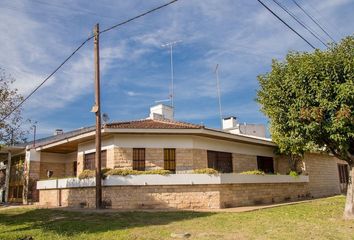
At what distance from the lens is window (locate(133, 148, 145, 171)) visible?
18.3 meters

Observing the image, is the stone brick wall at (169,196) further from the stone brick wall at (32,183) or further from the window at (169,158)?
the stone brick wall at (32,183)

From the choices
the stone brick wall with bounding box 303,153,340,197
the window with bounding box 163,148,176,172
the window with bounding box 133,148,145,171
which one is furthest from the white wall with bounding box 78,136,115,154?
the stone brick wall with bounding box 303,153,340,197

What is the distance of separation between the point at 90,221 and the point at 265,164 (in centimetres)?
1523

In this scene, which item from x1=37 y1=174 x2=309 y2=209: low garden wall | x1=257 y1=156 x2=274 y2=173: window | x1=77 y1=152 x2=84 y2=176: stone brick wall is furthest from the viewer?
x1=257 y1=156 x2=274 y2=173: window

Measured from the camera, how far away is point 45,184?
20875 millimetres

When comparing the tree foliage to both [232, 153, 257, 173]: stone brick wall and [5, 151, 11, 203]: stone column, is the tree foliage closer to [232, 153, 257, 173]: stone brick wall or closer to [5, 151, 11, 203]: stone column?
[232, 153, 257, 173]: stone brick wall

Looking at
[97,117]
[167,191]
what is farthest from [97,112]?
[167,191]

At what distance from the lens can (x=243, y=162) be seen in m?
22.3

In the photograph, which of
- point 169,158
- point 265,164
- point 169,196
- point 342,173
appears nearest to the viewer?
point 169,196

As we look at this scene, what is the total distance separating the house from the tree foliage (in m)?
5.12

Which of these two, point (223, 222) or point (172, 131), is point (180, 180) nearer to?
point (172, 131)

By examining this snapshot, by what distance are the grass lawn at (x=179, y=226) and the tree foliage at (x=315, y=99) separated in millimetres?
2835

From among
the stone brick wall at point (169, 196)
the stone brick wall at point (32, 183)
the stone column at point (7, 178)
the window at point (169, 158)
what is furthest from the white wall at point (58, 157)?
the window at point (169, 158)

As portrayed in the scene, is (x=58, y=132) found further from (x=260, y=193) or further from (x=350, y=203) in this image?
(x=350, y=203)
